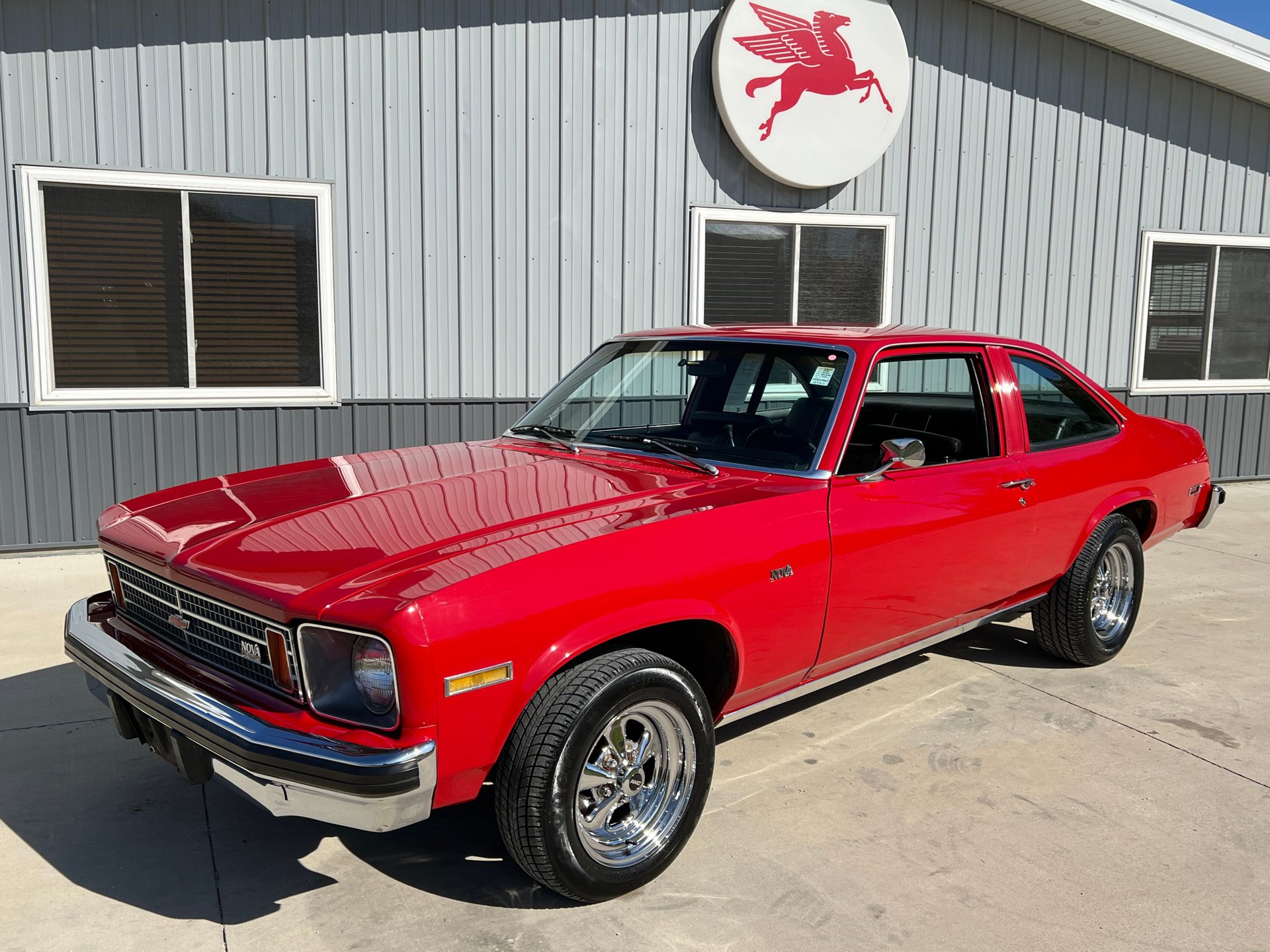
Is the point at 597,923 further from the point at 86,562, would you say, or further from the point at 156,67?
the point at 156,67

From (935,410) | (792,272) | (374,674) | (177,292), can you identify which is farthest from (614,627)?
(792,272)

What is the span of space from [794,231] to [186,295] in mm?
4984

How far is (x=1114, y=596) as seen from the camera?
A: 17.3ft

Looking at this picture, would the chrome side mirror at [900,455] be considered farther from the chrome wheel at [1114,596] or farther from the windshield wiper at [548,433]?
the chrome wheel at [1114,596]

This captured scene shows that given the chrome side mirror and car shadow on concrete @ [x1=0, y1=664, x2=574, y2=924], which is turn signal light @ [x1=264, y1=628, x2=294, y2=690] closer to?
car shadow on concrete @ [x1=0, y1=664, x2=574, y2=924]

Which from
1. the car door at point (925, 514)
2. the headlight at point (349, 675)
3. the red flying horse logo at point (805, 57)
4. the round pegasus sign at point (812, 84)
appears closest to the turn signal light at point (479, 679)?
the headlight at point (349, 675)

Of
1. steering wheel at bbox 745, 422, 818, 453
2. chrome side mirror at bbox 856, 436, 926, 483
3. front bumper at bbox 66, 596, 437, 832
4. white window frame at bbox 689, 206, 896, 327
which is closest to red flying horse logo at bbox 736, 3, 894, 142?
white window frame at bbox 689, 206, 896, 327

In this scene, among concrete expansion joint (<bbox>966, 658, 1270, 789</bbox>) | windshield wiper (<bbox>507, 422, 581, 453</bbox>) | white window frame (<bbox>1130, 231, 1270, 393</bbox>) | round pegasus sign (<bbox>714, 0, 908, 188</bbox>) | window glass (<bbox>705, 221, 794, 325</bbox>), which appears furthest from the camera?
white window frame (<bbox>1130, 231, 1270, 393</bbox>)

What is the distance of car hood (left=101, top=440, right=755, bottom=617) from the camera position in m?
2.83

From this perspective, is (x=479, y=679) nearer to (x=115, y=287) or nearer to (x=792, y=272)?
(x=115, y=287)

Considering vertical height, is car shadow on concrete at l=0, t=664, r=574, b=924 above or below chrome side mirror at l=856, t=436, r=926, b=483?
below

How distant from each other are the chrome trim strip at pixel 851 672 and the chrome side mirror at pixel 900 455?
742 mm

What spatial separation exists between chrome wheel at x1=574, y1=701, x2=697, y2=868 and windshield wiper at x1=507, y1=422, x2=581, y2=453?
1.33m

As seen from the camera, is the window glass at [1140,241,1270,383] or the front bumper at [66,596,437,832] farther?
the window glass at [1140,241,1270,383]
